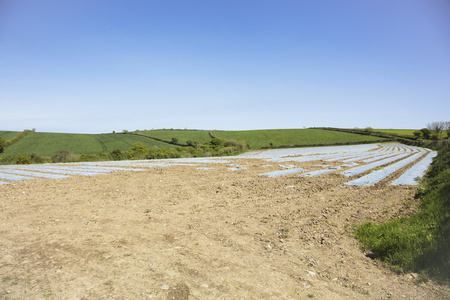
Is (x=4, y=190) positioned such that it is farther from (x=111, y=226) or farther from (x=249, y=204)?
(x=249, y=204)

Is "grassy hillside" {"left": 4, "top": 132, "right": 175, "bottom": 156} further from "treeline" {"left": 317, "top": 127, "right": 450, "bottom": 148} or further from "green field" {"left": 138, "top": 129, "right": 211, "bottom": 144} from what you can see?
"treeline" {"left": 317, "top": 127, "right": 450, "bottom": 148}

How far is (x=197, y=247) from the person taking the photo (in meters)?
4.77

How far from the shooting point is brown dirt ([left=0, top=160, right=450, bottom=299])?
3.39 m

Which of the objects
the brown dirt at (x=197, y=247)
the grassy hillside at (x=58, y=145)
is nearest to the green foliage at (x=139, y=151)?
the grassy hillside at (x=58, y=145)

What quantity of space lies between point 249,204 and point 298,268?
3.92 m

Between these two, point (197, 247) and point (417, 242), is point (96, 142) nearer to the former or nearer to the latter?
point (197, 247)

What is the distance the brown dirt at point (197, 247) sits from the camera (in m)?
3.39

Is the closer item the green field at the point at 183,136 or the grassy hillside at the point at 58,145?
the grassy hillside at the point at 58,145

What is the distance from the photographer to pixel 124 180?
1239 centimetres

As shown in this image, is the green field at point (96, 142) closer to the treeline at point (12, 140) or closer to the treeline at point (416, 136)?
the treeline at point (12, 140)

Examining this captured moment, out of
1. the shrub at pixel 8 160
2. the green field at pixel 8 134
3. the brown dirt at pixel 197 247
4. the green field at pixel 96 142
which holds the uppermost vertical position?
the green field at pixel 8 134

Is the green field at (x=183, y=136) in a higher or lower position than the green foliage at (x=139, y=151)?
higher

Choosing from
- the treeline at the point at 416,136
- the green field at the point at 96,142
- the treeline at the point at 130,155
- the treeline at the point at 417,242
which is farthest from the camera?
the treeline at the point at 416,136

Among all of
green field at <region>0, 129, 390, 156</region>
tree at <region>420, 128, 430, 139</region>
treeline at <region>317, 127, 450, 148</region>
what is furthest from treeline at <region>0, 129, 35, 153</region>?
tree at <region>420, 128, 430, 139</region>
